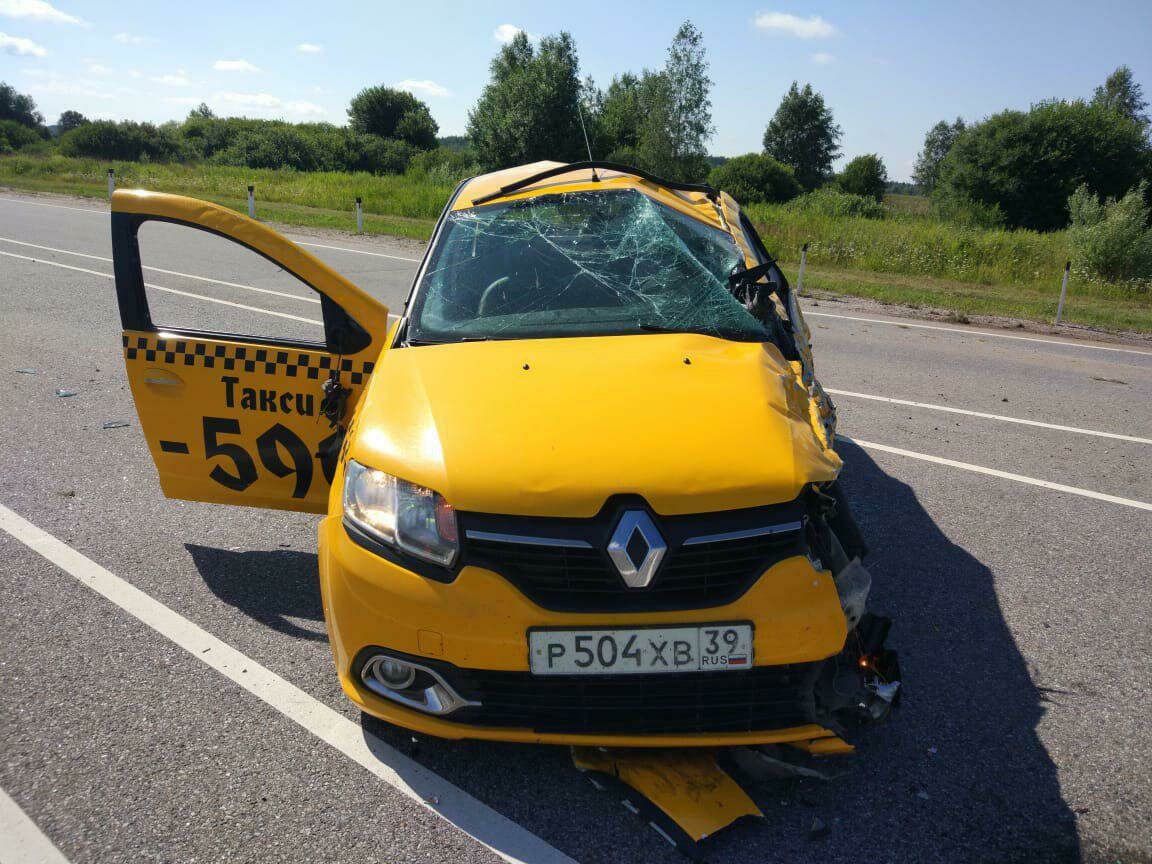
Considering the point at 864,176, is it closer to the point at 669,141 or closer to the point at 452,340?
the point at 669,141

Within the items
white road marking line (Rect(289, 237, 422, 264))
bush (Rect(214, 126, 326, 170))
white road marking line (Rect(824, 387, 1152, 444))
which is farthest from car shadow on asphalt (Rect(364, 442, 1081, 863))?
bush (Rect(214, 126, 326, 170))

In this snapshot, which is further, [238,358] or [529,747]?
[238,358]

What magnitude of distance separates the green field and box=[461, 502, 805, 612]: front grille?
12.1 metres

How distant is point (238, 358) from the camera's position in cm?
359

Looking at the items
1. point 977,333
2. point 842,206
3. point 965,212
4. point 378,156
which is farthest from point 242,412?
point 378,156

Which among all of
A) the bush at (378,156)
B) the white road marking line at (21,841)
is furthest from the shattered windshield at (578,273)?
the bush at (378,156)

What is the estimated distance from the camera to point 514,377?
281cm

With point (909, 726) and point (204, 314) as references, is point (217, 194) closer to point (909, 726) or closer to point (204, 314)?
point (204, 314)

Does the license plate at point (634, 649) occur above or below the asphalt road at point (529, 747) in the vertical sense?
above

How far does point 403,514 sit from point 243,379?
1599mm

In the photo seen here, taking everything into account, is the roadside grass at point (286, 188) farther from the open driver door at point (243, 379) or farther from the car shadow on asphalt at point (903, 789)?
the car shadow on asphalt at point (903, 789)

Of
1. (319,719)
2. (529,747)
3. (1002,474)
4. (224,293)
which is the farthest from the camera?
(224,293)

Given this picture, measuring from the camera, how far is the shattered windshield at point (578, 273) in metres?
3.31

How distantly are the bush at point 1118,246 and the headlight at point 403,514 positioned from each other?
1684 centimetres
